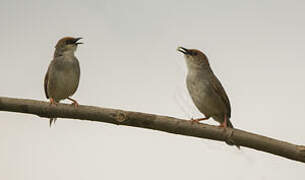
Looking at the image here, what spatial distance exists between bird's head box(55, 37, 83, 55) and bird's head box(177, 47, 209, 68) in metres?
1.81

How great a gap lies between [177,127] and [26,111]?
1.53 m

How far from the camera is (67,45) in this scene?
6.48 metres

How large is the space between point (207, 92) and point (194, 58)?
75 cm

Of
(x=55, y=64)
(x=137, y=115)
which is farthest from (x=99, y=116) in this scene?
(x=55, y=64)

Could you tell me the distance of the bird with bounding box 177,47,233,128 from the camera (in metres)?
5.63

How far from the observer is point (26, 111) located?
12.5ft

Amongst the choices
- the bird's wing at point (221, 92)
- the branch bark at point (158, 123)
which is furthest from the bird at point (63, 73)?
the bird's wing at point (221, 92)

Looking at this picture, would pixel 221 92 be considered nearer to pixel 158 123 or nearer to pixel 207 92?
pixel 207 92

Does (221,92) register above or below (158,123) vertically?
above

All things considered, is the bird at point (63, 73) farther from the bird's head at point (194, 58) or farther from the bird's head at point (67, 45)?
the bird's head at point (194, 58)

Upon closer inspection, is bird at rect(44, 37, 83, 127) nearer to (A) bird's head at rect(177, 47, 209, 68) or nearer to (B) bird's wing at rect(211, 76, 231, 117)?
(A) bird's head at rect(177, 47, 209, 68)

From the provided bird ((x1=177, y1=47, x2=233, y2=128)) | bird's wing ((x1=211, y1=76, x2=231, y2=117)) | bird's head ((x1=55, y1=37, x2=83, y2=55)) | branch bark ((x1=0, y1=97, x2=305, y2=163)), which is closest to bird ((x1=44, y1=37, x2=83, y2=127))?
bird's head ((x1=55, y1=37, x2=83, y2=55))

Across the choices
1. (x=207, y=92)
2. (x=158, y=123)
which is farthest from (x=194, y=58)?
(x=158, y=123)

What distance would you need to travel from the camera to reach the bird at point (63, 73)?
6152 mm
